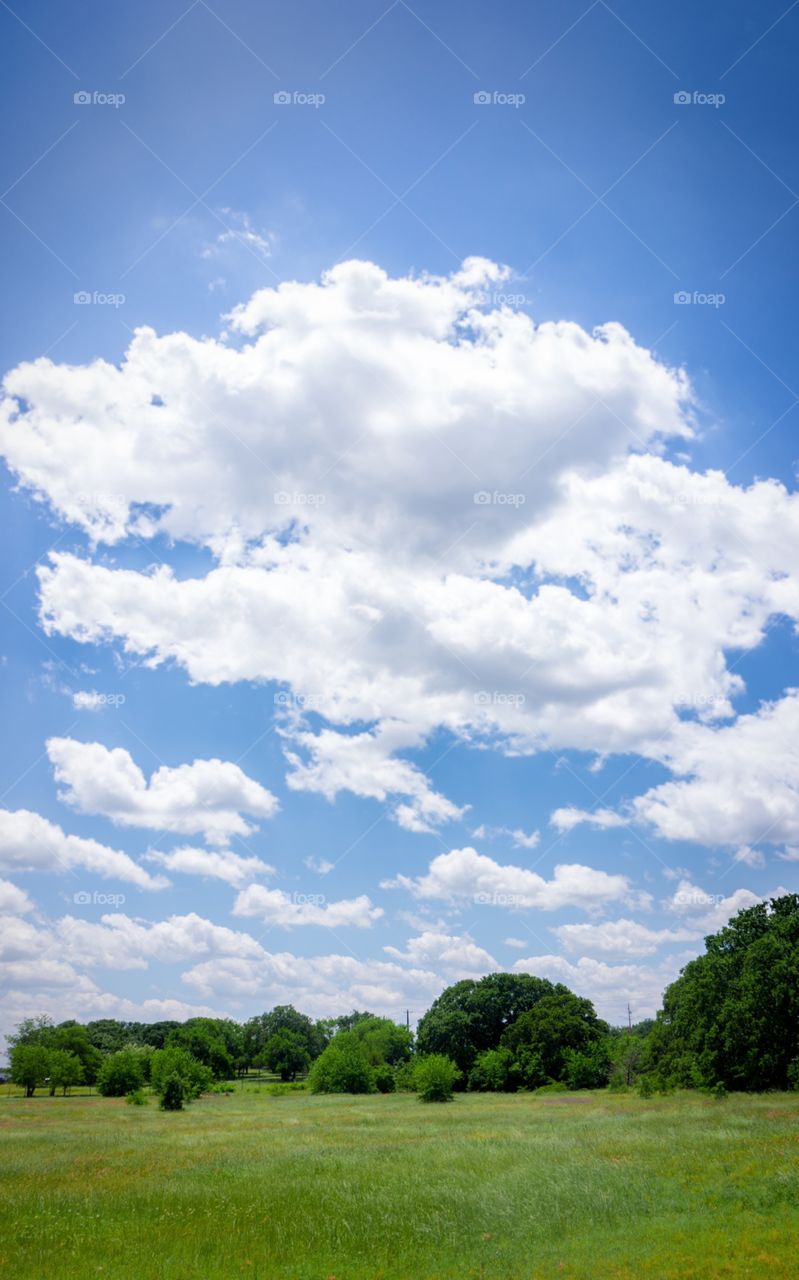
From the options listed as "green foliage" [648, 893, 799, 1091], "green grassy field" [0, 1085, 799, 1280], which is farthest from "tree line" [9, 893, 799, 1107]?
"green grassy field" [0, 1085, 799, 1280]

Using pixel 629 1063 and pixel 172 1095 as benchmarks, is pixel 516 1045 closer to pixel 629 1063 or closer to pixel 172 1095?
pixel 629 1063

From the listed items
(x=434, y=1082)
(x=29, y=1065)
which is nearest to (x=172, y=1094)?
(x=29, y=1065)

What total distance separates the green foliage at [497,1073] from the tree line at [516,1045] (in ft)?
0.45

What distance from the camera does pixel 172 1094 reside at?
6303 centimetres

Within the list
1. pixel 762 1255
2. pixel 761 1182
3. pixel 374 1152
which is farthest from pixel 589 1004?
pixel 762 1255

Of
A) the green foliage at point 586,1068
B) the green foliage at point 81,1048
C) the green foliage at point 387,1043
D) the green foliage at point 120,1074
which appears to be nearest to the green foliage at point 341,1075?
A: the green foliage at point 586,1068

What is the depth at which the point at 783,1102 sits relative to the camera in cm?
3981

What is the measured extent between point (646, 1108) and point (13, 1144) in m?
32.9

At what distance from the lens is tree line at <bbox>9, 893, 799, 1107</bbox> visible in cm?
4847

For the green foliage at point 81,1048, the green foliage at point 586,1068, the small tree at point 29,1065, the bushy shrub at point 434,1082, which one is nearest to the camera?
the bushy shrub at point 434,1082

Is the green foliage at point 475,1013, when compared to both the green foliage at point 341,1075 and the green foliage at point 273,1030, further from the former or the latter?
the green foliage at point 273,1030

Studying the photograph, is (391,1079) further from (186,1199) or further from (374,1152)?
(186,1199)

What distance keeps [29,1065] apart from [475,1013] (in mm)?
47518

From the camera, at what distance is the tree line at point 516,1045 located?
4847 cm
